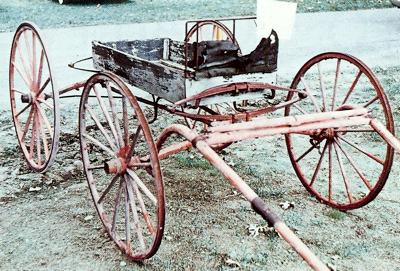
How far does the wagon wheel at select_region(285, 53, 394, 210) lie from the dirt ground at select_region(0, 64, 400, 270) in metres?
0.13

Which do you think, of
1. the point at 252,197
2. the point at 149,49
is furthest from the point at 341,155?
the point at 252,197

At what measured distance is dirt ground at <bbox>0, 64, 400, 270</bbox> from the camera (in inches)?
123

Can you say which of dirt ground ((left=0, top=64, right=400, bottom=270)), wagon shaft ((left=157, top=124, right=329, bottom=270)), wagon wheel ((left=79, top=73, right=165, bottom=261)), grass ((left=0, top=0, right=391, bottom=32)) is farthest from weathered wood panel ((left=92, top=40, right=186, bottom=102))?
grass ((left=0, top=0, right=391, bottom=32))

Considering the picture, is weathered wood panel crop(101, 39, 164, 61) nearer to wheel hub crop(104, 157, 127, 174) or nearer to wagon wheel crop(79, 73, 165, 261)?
wagon wheel crop(79, 73, 165, 261)

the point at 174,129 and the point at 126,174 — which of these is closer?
the point at 174,129

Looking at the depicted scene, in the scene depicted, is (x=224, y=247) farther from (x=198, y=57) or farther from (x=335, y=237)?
(x=198, y=57)

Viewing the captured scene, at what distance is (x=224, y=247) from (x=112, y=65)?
54.6 inches

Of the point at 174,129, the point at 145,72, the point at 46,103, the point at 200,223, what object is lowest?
the point at 200,223

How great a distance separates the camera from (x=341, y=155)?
15.0ft

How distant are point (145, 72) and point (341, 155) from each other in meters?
1.99

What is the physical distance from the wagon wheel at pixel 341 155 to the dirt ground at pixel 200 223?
5.2 inches

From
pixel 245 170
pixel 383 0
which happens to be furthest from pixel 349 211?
pixel 383 0

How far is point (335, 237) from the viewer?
336 cm

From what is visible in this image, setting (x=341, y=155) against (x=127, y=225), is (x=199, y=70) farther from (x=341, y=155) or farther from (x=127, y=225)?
(x=341, y=155)
